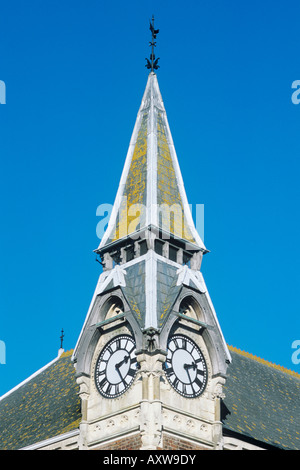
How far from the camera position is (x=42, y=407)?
54312 mm

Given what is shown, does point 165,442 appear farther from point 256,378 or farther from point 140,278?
point 256,378

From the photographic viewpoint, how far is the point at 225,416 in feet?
165

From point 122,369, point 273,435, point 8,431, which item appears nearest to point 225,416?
point 273,435

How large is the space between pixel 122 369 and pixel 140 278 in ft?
12.4

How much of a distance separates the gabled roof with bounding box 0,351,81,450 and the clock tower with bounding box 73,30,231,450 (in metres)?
3.98

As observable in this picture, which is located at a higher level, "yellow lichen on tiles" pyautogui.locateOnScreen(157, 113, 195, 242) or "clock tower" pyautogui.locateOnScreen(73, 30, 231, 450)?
"yellow lichen on tiles" pyautogui.locateOnScreen(157, 113, 195, 242)

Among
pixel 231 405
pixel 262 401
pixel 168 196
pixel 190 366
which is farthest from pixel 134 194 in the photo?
pixel 262 401

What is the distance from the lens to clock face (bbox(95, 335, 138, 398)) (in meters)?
45.8

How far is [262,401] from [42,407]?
10077mm

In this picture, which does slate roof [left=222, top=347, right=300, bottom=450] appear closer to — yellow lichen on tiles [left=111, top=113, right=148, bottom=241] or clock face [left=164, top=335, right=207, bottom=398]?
clock face [left=164, top=335, right=207, bottom=398]

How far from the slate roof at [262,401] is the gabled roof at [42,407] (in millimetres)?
6739

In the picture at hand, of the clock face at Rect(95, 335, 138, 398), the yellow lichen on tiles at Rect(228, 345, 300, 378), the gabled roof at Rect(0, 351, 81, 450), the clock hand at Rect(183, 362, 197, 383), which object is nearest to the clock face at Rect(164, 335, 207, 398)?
the clock hand at Rect(183, 362, 197, 383)

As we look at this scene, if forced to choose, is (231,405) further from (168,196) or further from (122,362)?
(168,196)

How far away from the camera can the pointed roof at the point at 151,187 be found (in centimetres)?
4959
